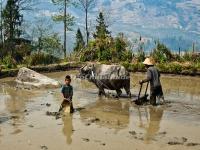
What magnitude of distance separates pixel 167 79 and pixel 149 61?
10155mm

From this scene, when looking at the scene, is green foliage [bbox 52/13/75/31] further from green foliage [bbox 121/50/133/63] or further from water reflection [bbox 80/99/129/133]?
water reflection [bbox 80/99/129/133]

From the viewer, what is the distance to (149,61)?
1591 cm

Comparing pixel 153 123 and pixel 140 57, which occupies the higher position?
pixel 140 57

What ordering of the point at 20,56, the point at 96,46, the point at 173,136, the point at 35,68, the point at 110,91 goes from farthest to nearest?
the point at 20,56, the point at 96,46, the point at 35,68, the point at 110,91, the point at 173,136

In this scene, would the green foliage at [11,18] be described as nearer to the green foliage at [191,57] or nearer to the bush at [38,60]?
the bush at [38,60]

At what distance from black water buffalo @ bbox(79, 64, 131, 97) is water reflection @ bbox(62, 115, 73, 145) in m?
4.44

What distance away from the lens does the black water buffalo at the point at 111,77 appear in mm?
17938

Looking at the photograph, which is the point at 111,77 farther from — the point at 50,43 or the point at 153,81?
the point at 50,43

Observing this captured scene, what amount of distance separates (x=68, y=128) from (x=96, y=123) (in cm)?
107

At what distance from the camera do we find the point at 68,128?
12.4m

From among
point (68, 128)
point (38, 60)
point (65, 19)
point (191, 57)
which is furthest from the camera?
point (65, 19)

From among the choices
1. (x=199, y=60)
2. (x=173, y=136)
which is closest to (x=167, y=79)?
(x=199, y=60)

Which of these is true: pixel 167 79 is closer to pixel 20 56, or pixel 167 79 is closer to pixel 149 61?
pixel 149 61

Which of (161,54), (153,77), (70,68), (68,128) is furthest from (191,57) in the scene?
(68,128)
